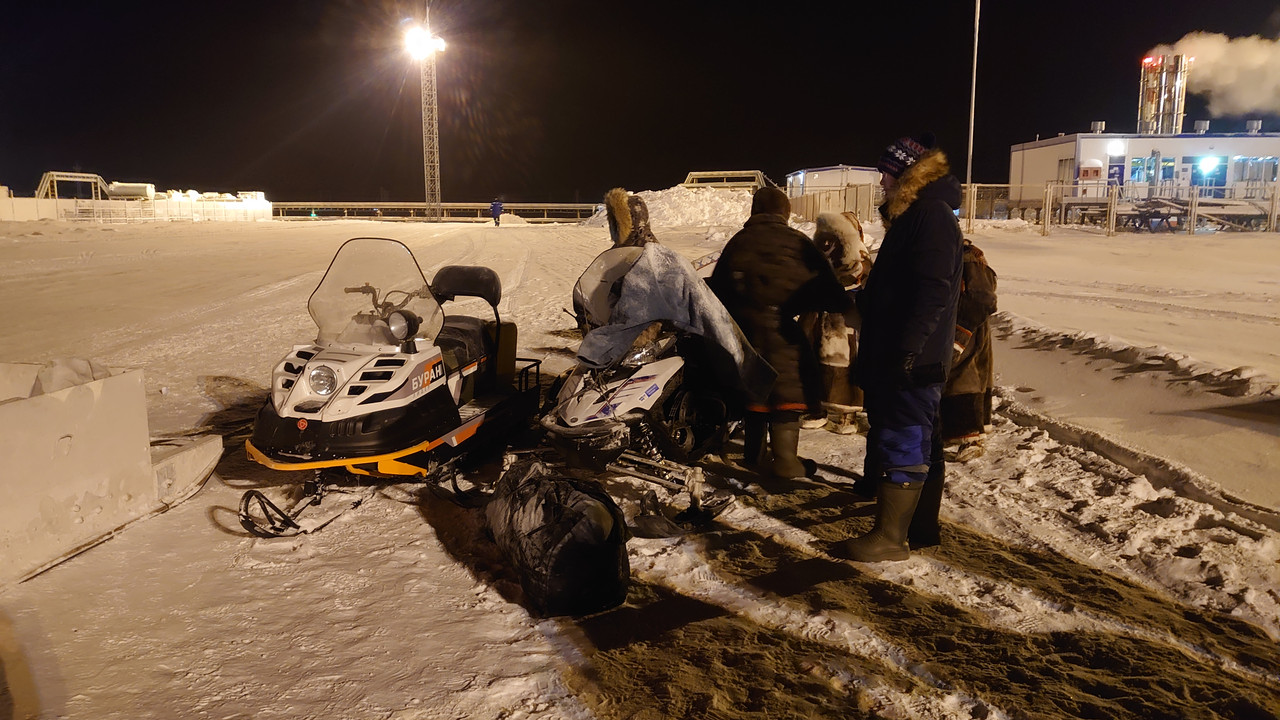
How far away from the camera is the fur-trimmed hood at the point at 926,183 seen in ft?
13.0

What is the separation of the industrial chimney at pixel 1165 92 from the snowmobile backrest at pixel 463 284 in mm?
53101

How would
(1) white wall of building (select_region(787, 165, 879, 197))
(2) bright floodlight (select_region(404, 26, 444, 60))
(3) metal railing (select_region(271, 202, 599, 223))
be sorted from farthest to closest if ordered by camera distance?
(2) bright floodlight (select_region(404, 26, 444, 60)), (3) metal railing (select_region(271, 202, 599, 223)), (1) white wall of building (select_region(787, 165, 879, 197))

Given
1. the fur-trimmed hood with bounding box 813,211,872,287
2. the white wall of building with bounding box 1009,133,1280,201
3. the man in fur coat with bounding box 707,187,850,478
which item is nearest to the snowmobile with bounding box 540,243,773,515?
the man in fur coat with bounding box 707,187,850,478

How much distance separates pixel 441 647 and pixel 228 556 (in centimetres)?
158

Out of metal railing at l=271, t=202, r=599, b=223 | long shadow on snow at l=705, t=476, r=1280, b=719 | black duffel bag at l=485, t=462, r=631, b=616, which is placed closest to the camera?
long shadow on snow at l=705, t=476, r=1280, b=719

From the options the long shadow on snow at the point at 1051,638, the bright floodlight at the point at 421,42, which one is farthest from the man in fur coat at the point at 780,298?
the bright floodlight at the point at 421,42

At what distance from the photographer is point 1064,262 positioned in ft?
55.0

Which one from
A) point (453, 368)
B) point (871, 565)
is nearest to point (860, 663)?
point (871, 565)

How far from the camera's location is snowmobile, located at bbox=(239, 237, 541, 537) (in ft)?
14.7

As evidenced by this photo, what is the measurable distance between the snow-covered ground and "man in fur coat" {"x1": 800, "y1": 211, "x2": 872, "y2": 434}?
1.27 feet

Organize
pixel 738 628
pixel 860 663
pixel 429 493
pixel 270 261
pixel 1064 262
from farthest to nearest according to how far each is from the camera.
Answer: pixel 270 261 → pixel 1064 262 → pixel 429 493 → pixel 738 628 → pixel 860 663

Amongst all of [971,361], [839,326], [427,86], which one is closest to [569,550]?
[971,361]

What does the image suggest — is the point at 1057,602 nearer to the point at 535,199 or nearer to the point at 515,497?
the point at 515,497

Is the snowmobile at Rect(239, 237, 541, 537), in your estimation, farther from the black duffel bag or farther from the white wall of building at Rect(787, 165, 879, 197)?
the white wall of building at Rect(787, 165, 879, 197)
